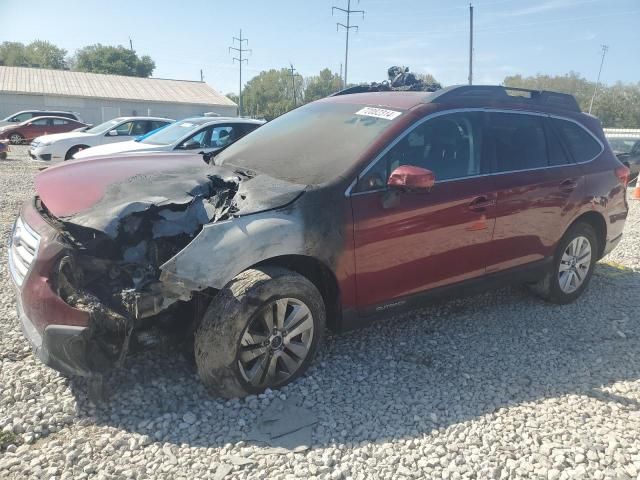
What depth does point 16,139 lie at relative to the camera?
76.0ft

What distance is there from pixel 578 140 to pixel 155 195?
394cm

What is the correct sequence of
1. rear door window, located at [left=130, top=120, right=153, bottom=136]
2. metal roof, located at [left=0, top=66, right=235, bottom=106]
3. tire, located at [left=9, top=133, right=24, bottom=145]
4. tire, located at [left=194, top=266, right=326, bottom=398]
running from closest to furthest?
tire, located at [left=194, top=266, right=326, bottom=398] → rear door window, located at [left=130, top=120, right=153, bottom=136] → tire, located at [left=9, top=133, right=24, bottom=145] → metal roof, located at [left=0, top=66, right=235, bottom=106]

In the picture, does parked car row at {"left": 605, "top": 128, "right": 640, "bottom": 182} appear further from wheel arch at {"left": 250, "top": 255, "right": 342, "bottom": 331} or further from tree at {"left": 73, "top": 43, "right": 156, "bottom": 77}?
tree at {"left": 73, "top": 43, "right": 156, "bottom": 77}

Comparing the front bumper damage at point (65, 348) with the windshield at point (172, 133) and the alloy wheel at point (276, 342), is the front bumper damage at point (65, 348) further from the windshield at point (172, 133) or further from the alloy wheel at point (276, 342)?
the windshield at point (172, 133)

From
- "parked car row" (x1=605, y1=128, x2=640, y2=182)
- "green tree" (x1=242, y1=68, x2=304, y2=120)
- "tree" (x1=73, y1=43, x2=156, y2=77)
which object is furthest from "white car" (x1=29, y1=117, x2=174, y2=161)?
"green tree" (x1=242, y1=68, x2=304, y2=120)

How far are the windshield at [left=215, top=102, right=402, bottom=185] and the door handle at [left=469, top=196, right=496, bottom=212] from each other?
894mm

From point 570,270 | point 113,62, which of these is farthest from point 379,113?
point 113,62

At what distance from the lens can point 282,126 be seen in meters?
4.45

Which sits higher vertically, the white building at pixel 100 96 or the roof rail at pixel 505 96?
the white building at pixel 100 96

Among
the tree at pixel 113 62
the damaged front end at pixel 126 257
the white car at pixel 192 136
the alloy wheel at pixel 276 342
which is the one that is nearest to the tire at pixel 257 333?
the alloy wheel at pixel 276 342

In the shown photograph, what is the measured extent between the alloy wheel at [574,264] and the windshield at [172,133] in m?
7.09

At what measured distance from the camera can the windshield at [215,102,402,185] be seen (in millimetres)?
3535

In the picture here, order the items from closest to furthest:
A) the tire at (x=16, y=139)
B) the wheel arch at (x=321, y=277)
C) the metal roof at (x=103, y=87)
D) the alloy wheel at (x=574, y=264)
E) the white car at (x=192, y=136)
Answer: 1. the wheel arch at (x=321, y=277)
2. the alloy wheel at (x=574, y=264)
3. the white car at (x=192, y=136)
4. the tire at (x=16, y=139)
5. the metal roof at (x=103, y=87)

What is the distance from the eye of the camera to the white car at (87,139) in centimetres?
1418
